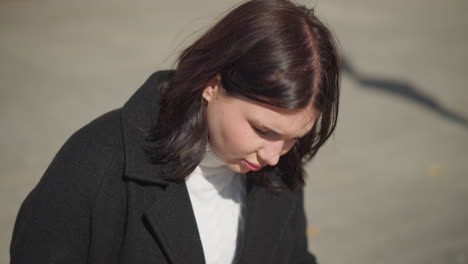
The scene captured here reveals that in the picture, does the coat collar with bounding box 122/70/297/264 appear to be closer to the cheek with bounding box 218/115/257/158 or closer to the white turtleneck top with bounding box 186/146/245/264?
the white turtleneck top with bounding box 186/146/245/264

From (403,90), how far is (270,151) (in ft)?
13.2

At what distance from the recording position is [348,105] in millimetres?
5059

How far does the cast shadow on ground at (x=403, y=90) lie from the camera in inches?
201

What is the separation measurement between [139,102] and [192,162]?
0.26 m

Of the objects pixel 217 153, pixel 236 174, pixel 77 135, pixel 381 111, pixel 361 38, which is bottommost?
pixel 381 111

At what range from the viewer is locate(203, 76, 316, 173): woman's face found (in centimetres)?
157

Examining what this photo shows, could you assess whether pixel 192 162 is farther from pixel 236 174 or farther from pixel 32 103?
pixel 32 103

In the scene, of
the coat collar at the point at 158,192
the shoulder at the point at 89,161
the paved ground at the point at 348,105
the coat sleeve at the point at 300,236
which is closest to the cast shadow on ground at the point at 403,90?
the paved ground at the point at 348,105

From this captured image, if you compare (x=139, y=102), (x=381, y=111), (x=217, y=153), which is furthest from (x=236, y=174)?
(x=381, y=111)

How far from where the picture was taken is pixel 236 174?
6.83 feet

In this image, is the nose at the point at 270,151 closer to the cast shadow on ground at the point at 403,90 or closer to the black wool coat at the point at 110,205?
the black wool coat at the point at 110,205

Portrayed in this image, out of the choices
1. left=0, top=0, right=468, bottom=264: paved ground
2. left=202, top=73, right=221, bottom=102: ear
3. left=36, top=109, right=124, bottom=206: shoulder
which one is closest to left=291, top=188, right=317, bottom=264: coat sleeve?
left=202, top=73, right=221, bottom=102: ear

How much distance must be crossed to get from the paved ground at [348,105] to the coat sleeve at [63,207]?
1.74 meters

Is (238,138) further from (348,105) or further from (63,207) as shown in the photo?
(348,105)
